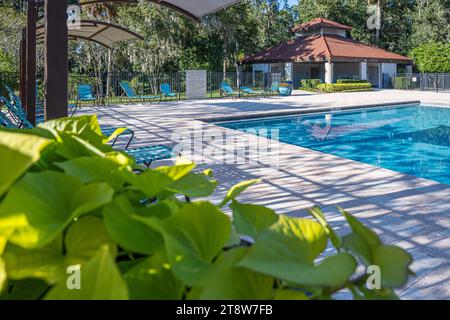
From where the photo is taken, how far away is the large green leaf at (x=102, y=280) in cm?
49

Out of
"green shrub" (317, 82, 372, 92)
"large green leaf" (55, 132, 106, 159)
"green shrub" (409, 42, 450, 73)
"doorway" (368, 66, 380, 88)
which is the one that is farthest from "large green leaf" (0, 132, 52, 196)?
"doorway" (368, 66, 380, 88)

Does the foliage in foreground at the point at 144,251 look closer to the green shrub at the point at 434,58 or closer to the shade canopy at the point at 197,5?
the shade canopy at the point at 197,5

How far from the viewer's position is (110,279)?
0.49 m

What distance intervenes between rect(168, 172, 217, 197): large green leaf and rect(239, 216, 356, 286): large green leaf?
0.22 metres

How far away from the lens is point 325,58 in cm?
3086

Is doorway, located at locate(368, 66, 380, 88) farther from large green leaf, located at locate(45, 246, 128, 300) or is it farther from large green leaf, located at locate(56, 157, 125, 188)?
large green leaf, located at locate(45, 246, 128, 300)

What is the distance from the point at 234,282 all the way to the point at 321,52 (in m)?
32.7

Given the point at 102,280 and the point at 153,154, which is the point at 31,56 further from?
the point at 102,280

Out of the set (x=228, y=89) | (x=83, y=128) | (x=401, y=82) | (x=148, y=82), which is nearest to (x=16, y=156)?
(x=83, y=128)

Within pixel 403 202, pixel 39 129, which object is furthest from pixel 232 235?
pixel 403 202

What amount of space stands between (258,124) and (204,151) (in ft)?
20.9

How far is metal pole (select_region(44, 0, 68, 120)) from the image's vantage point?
3498 millimetres

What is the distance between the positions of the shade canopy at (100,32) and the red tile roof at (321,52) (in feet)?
69.6
